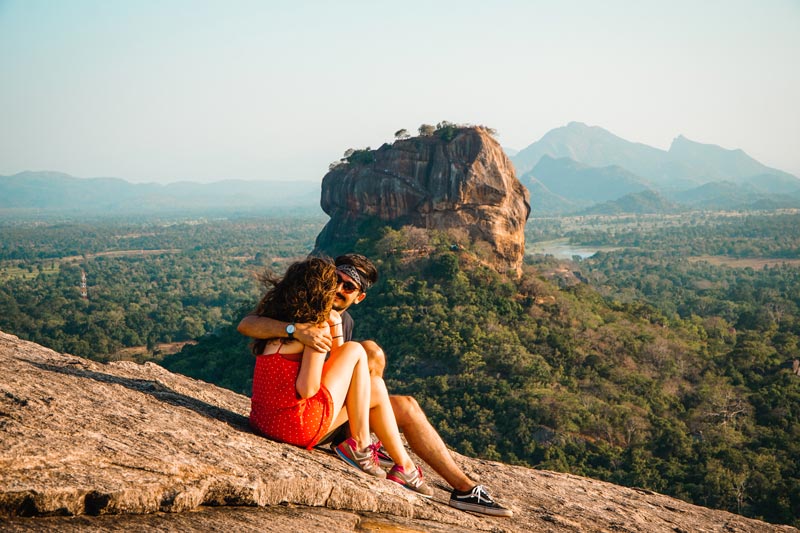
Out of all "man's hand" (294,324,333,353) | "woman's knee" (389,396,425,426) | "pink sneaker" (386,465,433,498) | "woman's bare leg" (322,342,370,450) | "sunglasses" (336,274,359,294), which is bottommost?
"pink sneaker" (386,465,433,498)

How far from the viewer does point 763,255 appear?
3246 inches

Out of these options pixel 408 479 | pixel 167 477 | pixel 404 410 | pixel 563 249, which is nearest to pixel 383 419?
pixel 404 410

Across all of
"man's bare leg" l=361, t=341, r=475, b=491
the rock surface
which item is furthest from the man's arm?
the rock surface

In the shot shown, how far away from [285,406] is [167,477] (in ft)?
3.33

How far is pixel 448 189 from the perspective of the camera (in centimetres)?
3078

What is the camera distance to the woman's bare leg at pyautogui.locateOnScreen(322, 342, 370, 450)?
4.32 metres

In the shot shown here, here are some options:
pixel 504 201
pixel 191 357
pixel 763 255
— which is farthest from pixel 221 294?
pixel 763 255

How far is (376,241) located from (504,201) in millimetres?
6865

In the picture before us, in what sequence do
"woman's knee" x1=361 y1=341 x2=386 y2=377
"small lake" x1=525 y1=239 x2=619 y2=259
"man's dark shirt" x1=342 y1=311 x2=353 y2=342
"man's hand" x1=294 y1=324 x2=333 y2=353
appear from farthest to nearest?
"small lake" x1=525 y1=239 x2=619 y2=259
"man's dark shirt" x1=342 y1=311 x2=353 y2=342
"woman's knee" x1=361 y1=341 x2=386 y2=377
"man's hand" x1=294 y1=324 x2=333 y2=353

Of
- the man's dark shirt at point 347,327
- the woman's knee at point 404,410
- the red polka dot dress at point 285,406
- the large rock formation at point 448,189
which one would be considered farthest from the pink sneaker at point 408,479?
the large rock formation at point 448,189

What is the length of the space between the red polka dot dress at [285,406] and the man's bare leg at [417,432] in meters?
0.57

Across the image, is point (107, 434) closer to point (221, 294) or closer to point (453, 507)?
point (453, 507)

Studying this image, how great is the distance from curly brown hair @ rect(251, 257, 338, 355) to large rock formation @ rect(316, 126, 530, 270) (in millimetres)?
26620

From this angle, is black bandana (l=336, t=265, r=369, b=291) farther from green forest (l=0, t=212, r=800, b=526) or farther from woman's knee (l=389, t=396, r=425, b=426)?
green forest (l=0, t=212, r=800, b=526)
